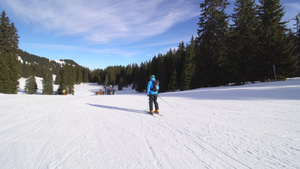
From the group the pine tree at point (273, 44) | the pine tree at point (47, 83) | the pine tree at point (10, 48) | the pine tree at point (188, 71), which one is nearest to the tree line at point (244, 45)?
the pine tree at point (273, 44)

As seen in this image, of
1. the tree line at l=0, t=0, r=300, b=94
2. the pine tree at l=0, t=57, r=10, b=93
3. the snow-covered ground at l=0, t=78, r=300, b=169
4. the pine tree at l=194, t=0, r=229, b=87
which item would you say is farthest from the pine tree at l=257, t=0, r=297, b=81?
the pine tree at l=0, t=57, r=10, b=93

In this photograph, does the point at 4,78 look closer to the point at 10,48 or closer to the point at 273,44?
the point at 10,48

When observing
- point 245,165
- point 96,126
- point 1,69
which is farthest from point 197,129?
point 1,69

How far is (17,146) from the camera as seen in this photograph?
312 cm

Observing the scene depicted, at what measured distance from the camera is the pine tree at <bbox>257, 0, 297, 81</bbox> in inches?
573

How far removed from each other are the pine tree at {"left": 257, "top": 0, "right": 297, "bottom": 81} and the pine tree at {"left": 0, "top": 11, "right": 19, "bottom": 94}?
44.2 m

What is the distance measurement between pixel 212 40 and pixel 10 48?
149ft

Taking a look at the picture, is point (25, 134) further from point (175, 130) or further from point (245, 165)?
point (245, 165)

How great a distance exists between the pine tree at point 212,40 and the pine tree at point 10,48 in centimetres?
3793

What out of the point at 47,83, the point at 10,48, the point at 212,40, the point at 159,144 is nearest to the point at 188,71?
the point at 212,40

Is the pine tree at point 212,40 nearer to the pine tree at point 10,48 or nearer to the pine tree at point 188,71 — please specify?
the pine tree at point 188,71

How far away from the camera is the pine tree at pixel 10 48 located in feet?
85.6

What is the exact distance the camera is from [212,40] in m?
19.7

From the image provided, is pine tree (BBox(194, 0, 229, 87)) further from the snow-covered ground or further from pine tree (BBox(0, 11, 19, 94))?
pine tree (BBox(0, 11, 19, 94))
